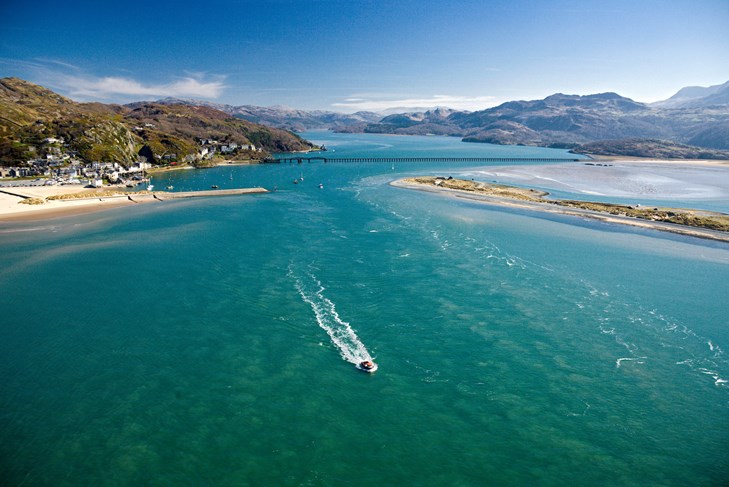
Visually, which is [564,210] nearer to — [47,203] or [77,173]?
[47,203]

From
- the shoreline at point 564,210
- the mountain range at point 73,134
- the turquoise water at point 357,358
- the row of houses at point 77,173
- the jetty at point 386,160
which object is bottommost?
the turquoise water at point 357,358

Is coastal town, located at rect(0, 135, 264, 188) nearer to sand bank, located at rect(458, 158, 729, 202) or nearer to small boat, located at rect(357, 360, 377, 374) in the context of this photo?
small boat, located at rect(357, 360, 377, 374)

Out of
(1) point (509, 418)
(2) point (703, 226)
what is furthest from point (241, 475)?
(2) point (703, 226)

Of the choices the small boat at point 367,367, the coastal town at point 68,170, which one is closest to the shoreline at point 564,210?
the small boat at point 367,367

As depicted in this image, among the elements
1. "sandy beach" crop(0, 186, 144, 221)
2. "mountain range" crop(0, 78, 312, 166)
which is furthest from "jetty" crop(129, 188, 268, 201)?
"mountain range" crop(0, 78, 312, 166)

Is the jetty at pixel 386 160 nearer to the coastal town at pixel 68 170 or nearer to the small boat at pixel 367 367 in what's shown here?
the coastal town at pixel 68 170

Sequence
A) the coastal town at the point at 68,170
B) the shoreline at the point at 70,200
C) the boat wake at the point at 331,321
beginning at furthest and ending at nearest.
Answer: the coastal town at the point at 68,170, the shoreline at the point at 70,200, the boat wake at the point at 331,321

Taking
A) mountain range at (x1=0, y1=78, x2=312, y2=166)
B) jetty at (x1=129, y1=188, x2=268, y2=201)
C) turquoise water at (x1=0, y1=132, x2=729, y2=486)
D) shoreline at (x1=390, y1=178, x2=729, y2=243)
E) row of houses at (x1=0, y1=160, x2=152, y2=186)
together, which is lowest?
turquoise water at (x1=0, y1=132, x2=729, y2=486)

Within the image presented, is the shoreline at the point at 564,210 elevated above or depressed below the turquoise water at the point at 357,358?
above
